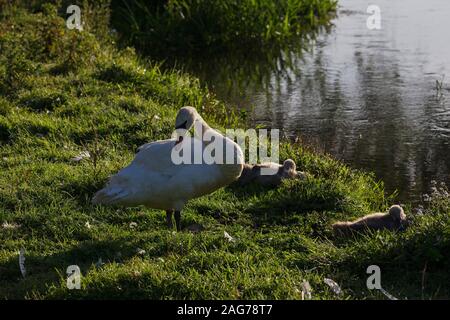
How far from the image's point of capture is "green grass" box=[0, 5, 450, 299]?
6047 mm

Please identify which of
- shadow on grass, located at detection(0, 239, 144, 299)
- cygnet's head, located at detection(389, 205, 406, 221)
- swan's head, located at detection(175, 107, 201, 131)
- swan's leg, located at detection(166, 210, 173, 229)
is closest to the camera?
shadow on grass, located at detection(0, 239, 144, 299)

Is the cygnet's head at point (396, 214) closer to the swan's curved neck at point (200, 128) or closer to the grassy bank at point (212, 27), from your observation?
the swan's curved neck at point (200, 128)

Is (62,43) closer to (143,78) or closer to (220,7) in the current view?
(143,78)

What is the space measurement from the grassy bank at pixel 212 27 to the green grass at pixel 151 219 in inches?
204

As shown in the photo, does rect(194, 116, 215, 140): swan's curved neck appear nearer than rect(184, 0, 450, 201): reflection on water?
Yes

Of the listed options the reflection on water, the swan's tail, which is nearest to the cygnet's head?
the reflection on water

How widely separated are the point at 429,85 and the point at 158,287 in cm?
947

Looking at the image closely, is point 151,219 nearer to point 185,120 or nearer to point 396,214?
point 185,120

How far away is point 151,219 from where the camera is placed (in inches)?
311

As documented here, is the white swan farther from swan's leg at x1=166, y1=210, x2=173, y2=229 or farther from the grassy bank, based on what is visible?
the grassy bank

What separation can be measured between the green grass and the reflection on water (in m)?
0.91

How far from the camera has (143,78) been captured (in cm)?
1233

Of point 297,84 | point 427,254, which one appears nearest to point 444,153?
point 297,84

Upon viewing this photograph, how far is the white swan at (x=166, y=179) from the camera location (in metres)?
7.21
